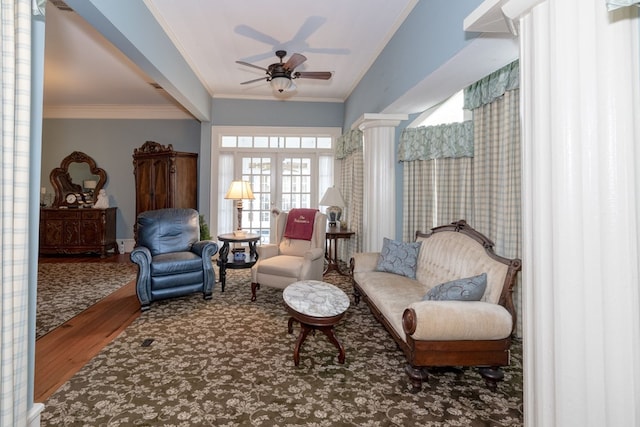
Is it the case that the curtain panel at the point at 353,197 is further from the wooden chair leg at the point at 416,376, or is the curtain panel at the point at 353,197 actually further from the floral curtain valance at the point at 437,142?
the wooden chair leg at the point at 416,376

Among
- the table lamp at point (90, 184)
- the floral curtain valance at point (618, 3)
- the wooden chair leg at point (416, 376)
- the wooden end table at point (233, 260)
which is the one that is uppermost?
the table lamp at point (90, 184)

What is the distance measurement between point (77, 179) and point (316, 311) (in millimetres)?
6764

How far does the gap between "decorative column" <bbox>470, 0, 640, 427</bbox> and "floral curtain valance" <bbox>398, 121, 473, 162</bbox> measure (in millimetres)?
2240

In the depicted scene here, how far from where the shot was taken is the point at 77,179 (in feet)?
21.5

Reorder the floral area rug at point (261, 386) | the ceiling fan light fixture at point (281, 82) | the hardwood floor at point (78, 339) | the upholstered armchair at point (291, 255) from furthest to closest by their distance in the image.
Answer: the ceiling fan light fixture at point (281, 82), the upholstered armchair at point (291, 255), the hardwood floor at point (78, 339), the floral area rug at point (261, 386)

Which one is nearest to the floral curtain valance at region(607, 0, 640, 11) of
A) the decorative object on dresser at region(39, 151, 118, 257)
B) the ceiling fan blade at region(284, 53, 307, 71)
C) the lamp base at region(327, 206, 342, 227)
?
the ceiling fan blade at region(284, 53, 307, 71)

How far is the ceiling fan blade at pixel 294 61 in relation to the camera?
132 inches

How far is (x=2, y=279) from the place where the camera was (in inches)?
47.8

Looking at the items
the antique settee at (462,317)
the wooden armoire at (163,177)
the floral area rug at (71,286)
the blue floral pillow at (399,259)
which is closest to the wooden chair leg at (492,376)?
the antique settee at (462,317)

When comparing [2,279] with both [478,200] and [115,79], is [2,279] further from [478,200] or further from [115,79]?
[115,79]

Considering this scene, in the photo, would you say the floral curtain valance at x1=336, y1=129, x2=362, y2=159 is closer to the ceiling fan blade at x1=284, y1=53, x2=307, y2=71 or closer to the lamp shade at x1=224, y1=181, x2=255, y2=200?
the ceiling fan blade at x1=284, y1=53, x2=307, y2=71

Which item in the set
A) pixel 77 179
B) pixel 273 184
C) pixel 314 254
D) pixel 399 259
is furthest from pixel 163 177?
pixel 399 259

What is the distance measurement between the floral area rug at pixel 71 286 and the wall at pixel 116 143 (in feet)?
5.15

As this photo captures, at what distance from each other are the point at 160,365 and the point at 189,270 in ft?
4.72
